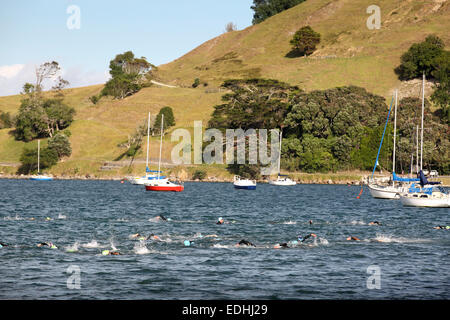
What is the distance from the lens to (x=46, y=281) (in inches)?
887

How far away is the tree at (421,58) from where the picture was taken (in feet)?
570

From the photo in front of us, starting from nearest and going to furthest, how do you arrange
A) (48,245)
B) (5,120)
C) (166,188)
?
(48,245), (166,188), (5,120)

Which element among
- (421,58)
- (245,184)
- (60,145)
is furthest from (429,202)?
(421,58)

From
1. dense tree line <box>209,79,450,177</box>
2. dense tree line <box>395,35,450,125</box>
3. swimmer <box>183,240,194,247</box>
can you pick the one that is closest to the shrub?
dense tree line <box>209,79,450,177</box>

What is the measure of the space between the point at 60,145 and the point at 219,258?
12425 centimetres

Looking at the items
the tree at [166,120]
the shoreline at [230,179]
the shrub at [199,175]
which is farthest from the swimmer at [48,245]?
the tree at [166,120]

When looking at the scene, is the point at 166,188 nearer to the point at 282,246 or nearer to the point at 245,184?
the point at 245,184

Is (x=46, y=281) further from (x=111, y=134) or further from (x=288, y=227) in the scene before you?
(x=111, y=134)

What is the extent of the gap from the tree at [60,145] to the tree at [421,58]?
99.9 meters

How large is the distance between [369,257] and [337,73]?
163731 mm

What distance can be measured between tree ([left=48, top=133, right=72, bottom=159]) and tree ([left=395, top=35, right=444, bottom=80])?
99948 millimetres

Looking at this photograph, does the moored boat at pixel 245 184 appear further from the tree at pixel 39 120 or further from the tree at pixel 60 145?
the tree at pixel 39 120

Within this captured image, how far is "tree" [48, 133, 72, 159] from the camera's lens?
14575cm

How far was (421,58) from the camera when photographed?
17512 cm
